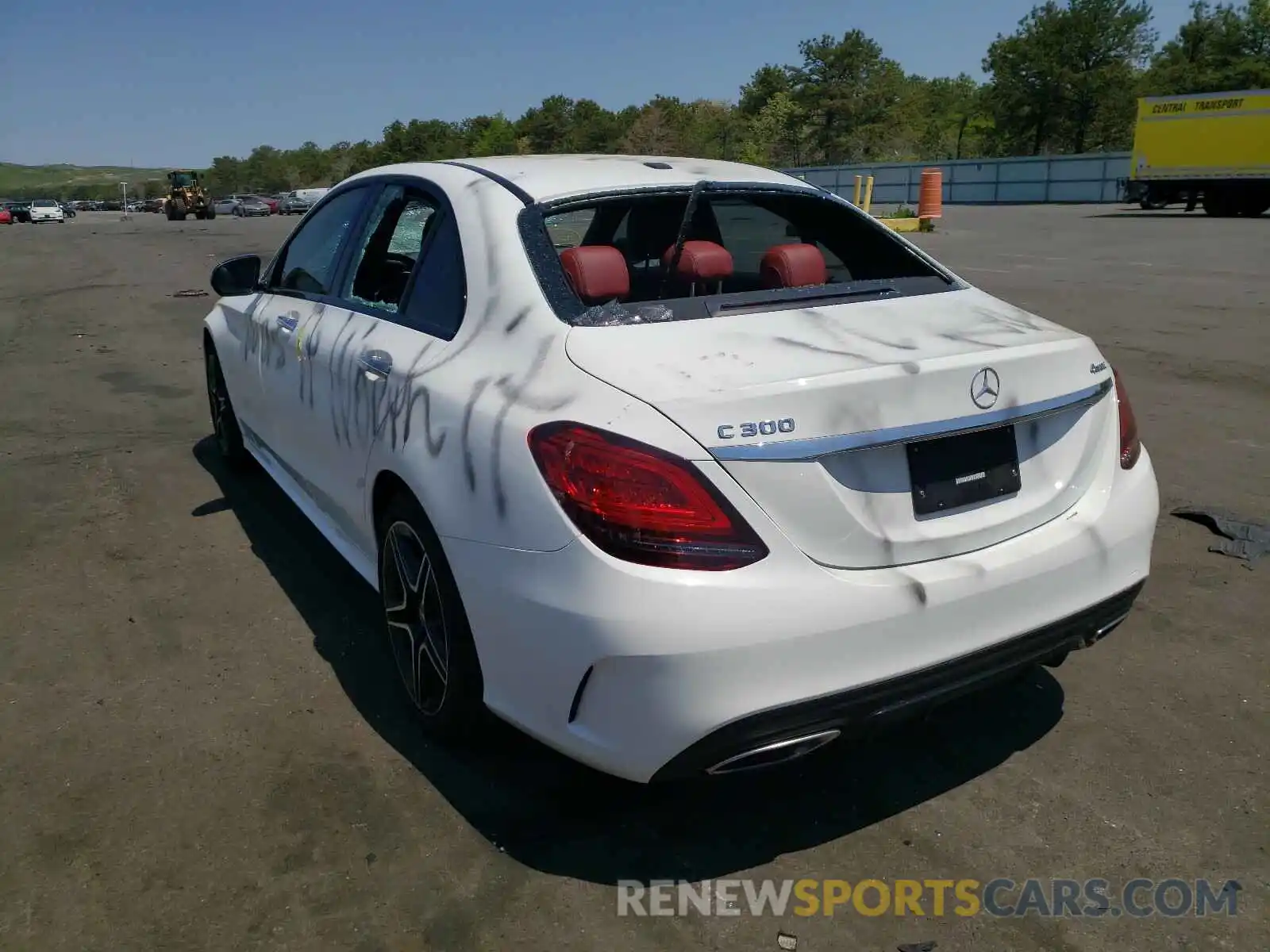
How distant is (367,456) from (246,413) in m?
2.15

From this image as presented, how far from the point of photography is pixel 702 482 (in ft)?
7.15

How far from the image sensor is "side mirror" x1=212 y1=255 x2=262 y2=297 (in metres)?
4.85

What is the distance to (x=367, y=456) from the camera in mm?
3182

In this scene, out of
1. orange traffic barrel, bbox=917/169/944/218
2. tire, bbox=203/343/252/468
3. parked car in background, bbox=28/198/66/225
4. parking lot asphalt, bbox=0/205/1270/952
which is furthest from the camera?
parked car in background, bbox=28/198/66/225

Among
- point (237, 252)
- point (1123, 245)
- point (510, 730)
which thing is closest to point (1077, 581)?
point (510, 730)

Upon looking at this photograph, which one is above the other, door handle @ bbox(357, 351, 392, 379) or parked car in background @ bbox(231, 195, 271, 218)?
door handle @ bbox(357, 351, 392, 379)

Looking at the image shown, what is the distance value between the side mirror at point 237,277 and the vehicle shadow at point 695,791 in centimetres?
221

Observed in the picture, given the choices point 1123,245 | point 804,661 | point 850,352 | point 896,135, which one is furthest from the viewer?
point 896,135

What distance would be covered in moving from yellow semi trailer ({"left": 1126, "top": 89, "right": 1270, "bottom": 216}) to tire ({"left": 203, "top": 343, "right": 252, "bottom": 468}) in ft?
112

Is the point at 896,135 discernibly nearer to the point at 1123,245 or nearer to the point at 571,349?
the point at 1123,245

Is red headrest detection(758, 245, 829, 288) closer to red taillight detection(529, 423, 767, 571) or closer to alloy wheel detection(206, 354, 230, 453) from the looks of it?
red taillight detection(529, 423, 767, 571)

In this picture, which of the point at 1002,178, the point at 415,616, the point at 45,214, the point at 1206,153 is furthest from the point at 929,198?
the point at 45,214

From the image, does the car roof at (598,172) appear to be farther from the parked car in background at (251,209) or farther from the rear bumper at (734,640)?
the parked car in background at (251,209)

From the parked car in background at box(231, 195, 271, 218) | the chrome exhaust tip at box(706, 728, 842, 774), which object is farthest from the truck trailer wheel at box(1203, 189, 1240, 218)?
the parked car in background at box(231, 195, 271, 218)
